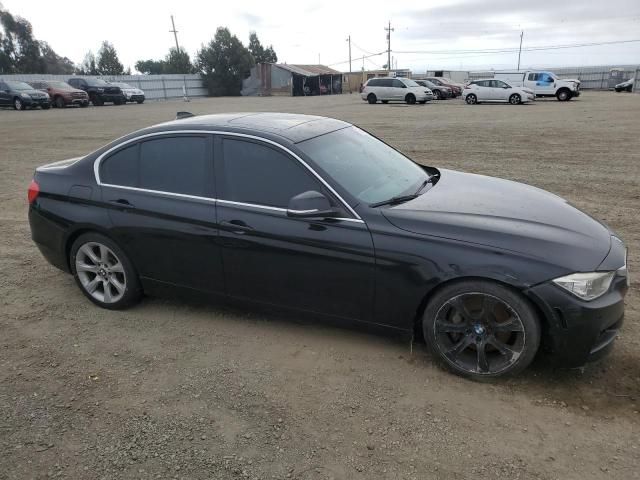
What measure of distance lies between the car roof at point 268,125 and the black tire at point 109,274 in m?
1.05

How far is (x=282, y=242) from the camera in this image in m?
3.41

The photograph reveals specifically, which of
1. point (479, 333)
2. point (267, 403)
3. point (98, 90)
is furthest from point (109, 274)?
point (98, 90)

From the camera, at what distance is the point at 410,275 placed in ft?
10.3

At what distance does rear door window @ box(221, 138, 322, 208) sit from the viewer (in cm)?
344

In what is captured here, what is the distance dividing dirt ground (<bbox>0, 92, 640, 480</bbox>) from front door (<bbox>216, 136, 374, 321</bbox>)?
0.32 metres

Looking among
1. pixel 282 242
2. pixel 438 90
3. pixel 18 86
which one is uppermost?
pixel 18 86

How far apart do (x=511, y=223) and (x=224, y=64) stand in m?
57.7

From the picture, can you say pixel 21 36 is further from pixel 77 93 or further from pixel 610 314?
pixel 610 314

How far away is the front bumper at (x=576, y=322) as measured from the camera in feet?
9.28

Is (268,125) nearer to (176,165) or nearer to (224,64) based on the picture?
(176,165)

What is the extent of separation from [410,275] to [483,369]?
2.43 feet

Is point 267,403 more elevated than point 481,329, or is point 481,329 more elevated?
point 481,329

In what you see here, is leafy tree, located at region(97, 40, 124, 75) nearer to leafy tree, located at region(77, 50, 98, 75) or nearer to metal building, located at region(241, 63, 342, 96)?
leafy tree, located at region(77, 50, 98, 75)

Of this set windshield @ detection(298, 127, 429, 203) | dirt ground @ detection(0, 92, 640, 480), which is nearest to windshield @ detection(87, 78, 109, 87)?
dirt ground @ detection(0, 92, 640, 480)
